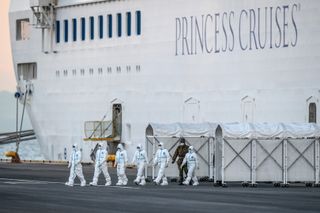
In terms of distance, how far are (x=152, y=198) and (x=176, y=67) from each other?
31.1 metres

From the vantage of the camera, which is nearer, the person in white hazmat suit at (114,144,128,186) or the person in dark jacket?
the person in white hazmat suit at (114,144,128,186)

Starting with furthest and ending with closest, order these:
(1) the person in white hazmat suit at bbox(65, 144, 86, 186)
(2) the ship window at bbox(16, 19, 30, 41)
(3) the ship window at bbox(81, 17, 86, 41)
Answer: (2) the ship window at bbox(16, 19, 30, 41) → (3) the ship window at bbox(81, 17, 86, 41) → (1) the person in white hazmat suit at bbox(65, 144, 86, 186)

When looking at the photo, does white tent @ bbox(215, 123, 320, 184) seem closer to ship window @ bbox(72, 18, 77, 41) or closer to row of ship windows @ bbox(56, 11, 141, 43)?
row of ship windows @ bbox(56, 11, 141, 43)

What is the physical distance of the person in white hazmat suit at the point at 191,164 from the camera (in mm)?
50094

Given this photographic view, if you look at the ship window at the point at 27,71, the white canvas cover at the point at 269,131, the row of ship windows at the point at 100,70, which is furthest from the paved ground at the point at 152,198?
the ship window at the point at 27,71

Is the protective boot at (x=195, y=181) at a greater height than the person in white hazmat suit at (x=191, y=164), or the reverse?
the person in white hazmat suit at (x=191, y=164)

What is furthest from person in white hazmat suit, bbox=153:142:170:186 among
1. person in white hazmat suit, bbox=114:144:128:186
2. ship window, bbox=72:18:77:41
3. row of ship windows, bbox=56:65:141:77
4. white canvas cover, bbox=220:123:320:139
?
ship window, bbox=72:18:77:41

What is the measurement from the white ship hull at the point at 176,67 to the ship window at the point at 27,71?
0.42m

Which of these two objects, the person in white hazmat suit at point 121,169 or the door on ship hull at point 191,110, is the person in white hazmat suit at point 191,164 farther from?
the door on ship hull at point 191,110

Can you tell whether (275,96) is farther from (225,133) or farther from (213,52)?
(225,133)

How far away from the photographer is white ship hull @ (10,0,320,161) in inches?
2534

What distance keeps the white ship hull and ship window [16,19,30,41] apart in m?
0.29

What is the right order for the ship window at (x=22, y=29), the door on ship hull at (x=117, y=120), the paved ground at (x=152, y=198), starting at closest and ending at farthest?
1. the paved ground at (x=152, y=198)
2. the door on ship hull at (x=117, y=120)
3. the ship window at (x=22, y=29)

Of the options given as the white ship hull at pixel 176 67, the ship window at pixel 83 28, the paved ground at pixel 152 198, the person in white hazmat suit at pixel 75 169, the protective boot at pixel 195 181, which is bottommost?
the paved ground at pixel 152 198
